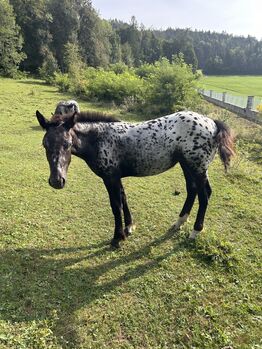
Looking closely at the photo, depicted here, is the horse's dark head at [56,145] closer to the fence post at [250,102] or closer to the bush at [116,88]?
the bush at [116,88]

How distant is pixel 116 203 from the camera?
4543 millimetres

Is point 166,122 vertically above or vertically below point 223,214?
above

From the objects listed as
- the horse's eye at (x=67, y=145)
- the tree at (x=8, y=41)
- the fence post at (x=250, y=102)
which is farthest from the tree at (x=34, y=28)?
the horse's eye at (x=67, y=145)

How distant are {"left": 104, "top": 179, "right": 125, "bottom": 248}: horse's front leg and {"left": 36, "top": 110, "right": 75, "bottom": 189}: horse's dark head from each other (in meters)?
0.95

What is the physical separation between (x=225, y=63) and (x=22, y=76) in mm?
75790

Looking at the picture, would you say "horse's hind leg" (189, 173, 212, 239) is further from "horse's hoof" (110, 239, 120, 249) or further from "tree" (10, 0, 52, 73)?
"tree" (10, 0, 52, 73)

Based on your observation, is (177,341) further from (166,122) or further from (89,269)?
(166,122)

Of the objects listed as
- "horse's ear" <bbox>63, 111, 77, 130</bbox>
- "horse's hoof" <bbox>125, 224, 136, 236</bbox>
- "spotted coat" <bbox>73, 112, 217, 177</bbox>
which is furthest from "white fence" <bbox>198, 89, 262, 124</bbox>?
"horse's ear" <bbox>63, 111, 77, 130</bbox>

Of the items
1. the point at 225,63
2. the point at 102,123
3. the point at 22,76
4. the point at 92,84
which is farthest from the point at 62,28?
the point at 225,63

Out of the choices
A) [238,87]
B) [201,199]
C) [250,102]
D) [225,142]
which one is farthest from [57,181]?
[238,87]

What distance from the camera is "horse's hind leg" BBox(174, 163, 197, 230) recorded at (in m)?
4.70

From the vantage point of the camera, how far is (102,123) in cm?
445

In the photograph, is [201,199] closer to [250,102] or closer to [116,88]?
[250,102]

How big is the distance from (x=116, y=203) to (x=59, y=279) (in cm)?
134
